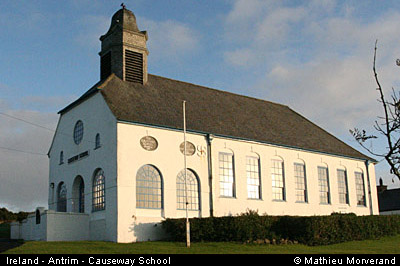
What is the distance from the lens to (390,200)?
214 feet

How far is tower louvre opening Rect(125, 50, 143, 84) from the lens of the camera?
114ft

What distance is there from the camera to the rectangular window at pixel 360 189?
41.9m

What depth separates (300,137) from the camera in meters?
40.7

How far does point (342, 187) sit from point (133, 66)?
2094cm

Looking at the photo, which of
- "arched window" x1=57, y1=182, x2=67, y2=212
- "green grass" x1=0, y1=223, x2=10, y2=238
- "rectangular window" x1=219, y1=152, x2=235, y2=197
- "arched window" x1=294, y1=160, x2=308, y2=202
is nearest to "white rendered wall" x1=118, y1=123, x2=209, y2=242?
"rectangular window" x1=219, y1=152, x2=235, y2=197

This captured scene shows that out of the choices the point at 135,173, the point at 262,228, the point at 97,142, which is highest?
the point at 97,142

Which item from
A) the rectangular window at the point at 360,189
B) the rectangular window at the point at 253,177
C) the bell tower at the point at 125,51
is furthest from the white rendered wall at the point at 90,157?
the rectangular window at the point at 360,189

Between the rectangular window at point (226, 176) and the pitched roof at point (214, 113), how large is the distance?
181cm

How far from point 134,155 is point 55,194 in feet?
→ 32.8

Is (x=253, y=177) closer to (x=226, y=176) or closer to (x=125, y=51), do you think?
(x=226, y=176)

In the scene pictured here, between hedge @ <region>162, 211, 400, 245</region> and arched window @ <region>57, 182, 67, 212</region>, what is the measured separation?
379 inches

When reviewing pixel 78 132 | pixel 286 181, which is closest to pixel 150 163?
pixel 78 132
